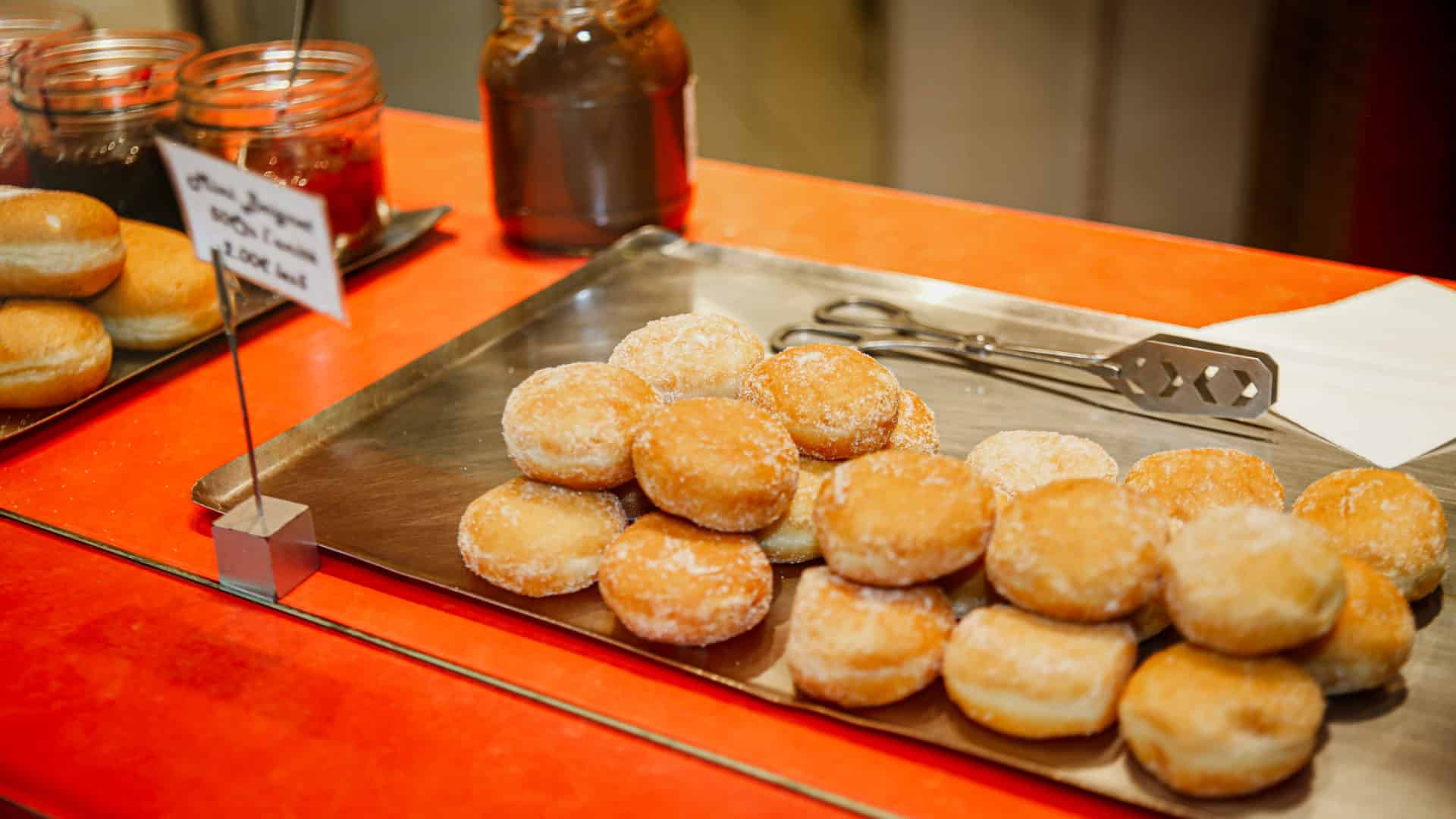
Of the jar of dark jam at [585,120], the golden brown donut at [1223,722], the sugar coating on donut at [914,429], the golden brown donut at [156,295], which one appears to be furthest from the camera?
the jar of dark jam at [585,120]

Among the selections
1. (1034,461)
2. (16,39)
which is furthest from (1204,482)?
(16,39)

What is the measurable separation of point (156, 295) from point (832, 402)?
96 centimetres

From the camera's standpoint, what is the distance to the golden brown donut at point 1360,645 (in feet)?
3.09

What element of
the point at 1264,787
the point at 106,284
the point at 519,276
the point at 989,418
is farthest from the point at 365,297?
the point at 1264,787

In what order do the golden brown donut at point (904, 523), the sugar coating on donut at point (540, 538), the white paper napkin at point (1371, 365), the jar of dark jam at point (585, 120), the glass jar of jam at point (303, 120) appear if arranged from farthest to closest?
the jar of dark jam at point (585, 120), the glass jar of jam at point (303, 120), the white paper napkin at point (1371, 365), the sugar coating on donut at point (540, 538), the golden brown donut at point (904, 523)

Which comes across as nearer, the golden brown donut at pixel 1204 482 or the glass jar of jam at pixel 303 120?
the golden brown donut at pixel 1204 482

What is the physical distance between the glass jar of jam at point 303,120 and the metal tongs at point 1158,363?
28.8 inches

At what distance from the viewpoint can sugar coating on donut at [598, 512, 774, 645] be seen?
40.4 inches

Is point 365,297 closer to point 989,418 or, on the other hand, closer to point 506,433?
point 506,433

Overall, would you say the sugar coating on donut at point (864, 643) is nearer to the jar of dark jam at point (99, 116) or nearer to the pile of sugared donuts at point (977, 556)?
the pile of sugared donuts at point (977, 556)

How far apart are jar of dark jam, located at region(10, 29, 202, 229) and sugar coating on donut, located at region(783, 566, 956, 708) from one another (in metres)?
1.21

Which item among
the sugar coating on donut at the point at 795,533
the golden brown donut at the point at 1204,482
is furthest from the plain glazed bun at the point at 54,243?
the golden brown donut at the point at 1204,482

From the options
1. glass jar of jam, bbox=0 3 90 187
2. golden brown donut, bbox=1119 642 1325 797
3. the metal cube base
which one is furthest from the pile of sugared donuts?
glass jar of jam, bbox=0 3 90 187

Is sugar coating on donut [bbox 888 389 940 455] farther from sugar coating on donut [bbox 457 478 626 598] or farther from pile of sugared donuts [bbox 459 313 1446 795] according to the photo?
sugar coating on donut [bbox 457 478 626 598]
